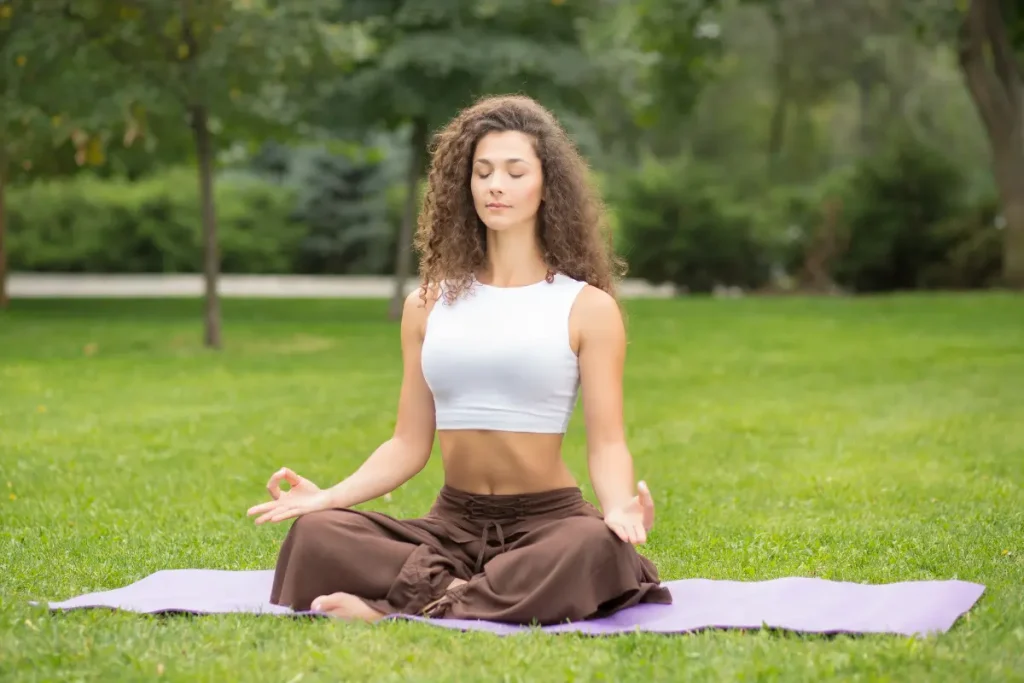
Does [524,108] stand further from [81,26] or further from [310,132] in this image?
[310,132]

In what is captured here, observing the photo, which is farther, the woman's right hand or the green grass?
the woman's right hand

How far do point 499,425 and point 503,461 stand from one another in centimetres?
13

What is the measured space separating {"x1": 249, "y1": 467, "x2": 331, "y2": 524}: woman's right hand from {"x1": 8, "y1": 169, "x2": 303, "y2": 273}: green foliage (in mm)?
28287

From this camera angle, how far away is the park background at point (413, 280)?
15.3ft

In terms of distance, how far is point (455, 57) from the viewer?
59.4 ft

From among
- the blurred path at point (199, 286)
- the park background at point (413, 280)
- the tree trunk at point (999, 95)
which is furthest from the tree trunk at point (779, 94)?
the tree trunk at point (999, 95)

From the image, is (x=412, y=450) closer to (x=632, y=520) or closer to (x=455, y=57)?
(x=632, y=520)

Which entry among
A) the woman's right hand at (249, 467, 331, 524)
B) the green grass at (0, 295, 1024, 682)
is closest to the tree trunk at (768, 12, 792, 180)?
the green grass at (0, 295, 1024, 682)

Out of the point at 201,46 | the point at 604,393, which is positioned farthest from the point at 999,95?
the point at 604,393

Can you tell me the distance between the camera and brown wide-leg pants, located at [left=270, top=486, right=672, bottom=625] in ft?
15.2

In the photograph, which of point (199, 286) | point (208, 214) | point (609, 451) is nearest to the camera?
point (609, 451)

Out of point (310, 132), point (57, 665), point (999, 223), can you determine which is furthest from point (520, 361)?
point (999, 223)

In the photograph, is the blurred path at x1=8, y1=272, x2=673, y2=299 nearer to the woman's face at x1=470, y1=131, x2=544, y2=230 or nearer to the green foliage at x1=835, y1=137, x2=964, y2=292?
the green foliage at x1=835, y1=137, x2=964, y2=292

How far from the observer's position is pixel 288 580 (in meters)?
4.80
